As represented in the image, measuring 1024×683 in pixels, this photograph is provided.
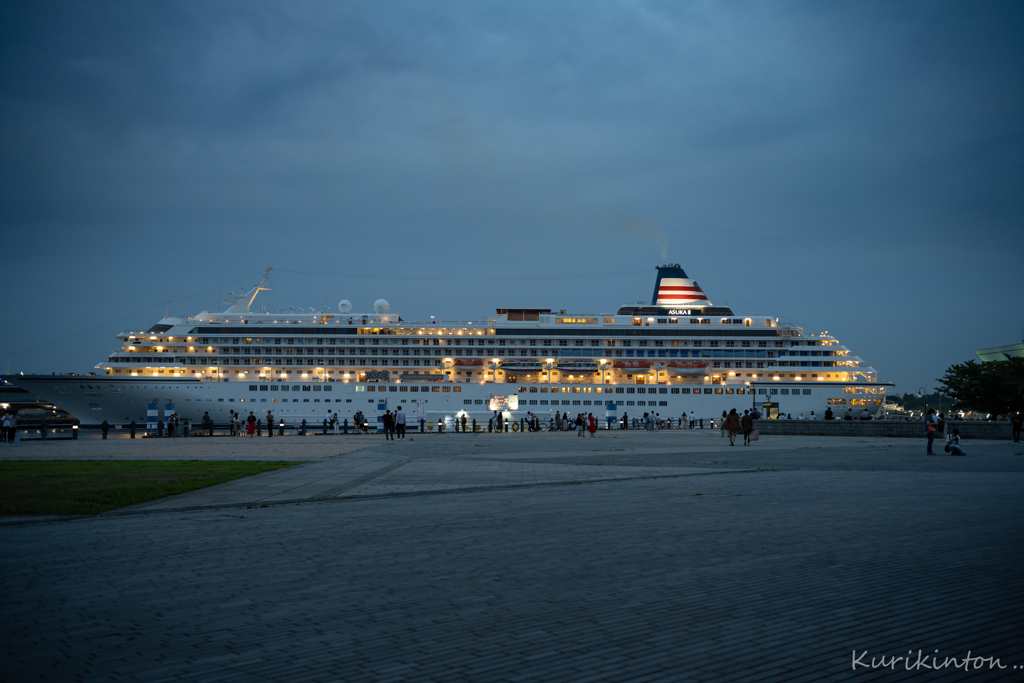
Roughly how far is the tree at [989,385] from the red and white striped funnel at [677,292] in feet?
78.4

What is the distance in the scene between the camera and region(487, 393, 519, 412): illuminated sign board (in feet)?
190

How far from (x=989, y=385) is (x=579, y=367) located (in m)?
31.6

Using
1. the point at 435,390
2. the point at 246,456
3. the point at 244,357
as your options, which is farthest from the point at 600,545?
the point at 244,357

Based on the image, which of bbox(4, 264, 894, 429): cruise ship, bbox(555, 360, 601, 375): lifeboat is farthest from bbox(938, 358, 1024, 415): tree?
bbox(555, 360, 601, 375): lifeboat

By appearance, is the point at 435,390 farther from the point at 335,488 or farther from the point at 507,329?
the point at 335,488

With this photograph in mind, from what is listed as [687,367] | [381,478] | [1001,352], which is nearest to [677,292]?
[687,367]

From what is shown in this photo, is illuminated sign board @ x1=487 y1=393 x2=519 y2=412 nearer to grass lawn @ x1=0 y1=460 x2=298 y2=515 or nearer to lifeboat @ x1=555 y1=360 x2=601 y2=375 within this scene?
lifeboat @ x1=555 y1=360 x2=601 y2=375

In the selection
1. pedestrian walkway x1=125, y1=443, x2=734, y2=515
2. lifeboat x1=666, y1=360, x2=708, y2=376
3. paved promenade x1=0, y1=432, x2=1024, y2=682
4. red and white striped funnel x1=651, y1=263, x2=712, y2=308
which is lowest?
pedestrian walkway x1=125, y1=443, x2=734, y2=515

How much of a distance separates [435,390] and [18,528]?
175ft

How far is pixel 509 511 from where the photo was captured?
8898mm

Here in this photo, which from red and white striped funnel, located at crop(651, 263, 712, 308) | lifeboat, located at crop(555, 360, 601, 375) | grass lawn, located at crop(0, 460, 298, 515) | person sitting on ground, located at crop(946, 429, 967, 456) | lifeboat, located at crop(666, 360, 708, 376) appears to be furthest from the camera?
red and white striped funnel, located at crop(651, 263, 712, 308)

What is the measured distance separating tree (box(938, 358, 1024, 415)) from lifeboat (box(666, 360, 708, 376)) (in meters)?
19.3

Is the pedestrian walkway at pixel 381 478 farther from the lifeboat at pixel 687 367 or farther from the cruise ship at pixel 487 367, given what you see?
the lifeboat at pixel 687 367

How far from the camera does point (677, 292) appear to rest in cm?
6944
